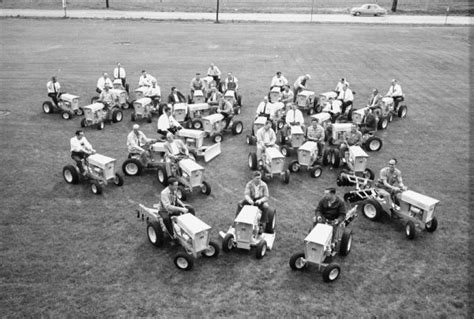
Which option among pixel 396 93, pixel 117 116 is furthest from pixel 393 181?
→ pixel 117 116

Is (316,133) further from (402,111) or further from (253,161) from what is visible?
(402,111)

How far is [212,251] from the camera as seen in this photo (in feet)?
30.8

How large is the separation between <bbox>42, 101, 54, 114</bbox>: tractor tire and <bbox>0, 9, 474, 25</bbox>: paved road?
30016 millimetres

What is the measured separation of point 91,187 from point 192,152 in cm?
382

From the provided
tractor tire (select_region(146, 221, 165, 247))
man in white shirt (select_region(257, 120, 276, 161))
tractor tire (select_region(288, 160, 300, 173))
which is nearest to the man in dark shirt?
tractor tire (select_region(146, 221, 165, 247))

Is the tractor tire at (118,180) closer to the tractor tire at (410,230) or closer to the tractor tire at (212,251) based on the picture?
the tractor tire at (212,251)

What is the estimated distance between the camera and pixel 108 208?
11.5m

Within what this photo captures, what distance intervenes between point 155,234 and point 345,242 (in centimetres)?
455

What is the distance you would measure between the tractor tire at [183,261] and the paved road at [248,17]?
1598 inches

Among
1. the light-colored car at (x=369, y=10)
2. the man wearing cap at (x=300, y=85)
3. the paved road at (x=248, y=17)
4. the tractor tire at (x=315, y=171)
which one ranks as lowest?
the tractor tire at (x=315, y=171)

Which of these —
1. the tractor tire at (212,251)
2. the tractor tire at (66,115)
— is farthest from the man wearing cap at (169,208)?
the tractor tire at (66,115)

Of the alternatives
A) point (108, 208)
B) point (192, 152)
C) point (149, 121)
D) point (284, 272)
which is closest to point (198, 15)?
point (149, 121)

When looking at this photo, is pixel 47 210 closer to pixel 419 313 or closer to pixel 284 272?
pixel 284 272

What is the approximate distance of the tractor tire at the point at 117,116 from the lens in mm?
18047
